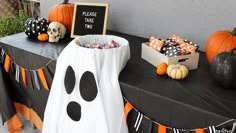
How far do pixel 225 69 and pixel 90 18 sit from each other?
0.95 meters

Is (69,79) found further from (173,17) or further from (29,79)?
(173,17)

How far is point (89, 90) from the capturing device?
1273mm

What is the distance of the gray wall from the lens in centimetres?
148

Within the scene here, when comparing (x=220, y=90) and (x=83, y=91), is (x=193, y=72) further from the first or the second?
(x=83, y=91)

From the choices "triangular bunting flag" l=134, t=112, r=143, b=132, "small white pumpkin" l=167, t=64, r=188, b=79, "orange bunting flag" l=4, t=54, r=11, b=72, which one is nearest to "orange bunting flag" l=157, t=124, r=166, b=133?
"triangular bunting flag" l=134, t=112, r=143, b=132

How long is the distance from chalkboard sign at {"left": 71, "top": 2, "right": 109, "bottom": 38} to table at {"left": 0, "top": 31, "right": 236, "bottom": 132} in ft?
0.57

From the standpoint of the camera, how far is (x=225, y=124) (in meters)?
0.96

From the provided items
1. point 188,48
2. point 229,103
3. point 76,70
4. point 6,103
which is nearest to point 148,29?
point 188,48

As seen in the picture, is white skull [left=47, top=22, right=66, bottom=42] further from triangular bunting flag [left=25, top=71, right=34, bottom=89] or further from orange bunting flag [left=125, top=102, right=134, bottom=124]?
orange bunting flag [left=125, top=102, right=134, bottom=124]

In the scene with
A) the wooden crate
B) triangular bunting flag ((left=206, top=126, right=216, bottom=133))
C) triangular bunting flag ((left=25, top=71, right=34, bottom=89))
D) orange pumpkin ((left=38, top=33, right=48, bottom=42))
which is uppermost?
the wooden crate

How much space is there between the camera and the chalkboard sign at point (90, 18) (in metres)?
1.71

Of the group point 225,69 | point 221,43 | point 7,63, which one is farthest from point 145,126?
point 7,63

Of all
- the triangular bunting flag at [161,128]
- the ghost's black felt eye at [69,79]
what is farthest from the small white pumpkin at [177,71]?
the ghost's black felt eye at [69,79]

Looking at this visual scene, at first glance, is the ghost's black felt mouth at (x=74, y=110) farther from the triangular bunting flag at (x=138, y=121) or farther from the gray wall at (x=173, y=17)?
the gray wall at (x=173, y=17)
